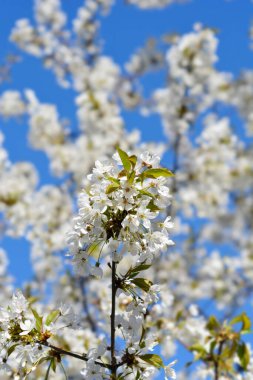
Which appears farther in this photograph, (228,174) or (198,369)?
(228,174)

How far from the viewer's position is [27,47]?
1132cm

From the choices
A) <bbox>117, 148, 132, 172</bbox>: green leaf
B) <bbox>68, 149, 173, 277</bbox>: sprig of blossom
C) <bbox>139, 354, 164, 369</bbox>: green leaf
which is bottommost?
<bbox>139, 354, 164, 369</bbox>: green leaf

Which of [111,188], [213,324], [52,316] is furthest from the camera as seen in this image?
[213,324]

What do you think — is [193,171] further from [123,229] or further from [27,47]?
[123,229]

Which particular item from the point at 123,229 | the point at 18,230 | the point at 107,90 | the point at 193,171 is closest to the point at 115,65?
the point at 107,90

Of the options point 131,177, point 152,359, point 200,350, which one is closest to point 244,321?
point 200,350

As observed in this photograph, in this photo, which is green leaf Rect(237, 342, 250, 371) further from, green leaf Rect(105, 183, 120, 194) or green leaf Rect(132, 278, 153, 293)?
green leaf Rect(105, 183, 120, 194)

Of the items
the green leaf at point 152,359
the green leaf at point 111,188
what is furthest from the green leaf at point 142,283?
the green leaf at point 111,188

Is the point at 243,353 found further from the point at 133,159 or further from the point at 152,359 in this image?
the point at 133,159

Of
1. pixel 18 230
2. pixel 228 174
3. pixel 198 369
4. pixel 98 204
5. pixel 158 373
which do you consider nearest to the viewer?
pixel 98 204

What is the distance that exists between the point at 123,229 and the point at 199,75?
654 cm

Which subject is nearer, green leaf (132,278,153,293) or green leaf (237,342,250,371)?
green leaf (132,278,153,293)

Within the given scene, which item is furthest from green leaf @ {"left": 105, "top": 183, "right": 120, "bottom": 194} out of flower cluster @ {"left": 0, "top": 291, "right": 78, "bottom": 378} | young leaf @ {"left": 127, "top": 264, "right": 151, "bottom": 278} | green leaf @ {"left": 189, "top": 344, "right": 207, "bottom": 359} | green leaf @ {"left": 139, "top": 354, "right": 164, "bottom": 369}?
green leaf @ {"left": 189, "top": 344, "right": 207, "bottom": 359}

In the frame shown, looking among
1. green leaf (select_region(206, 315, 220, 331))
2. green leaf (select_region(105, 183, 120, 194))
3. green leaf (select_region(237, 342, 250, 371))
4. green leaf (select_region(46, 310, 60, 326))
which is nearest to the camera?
green leaf (select_region(105, 183, 120, 194))
